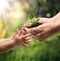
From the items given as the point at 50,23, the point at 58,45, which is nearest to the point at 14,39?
the point at 50,23

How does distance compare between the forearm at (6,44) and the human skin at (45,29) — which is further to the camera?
the forearm at (6,44)

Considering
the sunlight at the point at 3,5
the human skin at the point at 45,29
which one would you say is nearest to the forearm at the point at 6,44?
the human skin at the point at 45,29

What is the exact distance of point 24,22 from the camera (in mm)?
1752

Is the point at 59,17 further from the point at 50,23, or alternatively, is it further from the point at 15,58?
the point at 15,58

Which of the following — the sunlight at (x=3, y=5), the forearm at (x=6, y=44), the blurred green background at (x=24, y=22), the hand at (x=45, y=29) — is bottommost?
the hand at (x=45, y=29)

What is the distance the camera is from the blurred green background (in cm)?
170

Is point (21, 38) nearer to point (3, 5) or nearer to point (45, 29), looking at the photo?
point (45, 29)

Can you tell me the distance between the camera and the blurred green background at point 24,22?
5.59 ft

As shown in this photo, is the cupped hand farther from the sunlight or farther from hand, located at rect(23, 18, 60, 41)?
the sunlight

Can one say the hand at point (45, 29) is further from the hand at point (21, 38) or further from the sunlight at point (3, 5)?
the sunlight at point (3, 5)

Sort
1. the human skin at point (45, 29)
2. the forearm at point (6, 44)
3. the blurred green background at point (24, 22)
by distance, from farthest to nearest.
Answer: the blurred green background at point (24, 22)
the forearm at point (6, 44)
the human skin at point (45, 29)

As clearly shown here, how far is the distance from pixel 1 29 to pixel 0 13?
11 centimetres

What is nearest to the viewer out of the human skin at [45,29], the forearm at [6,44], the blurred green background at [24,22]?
the human skin at [45,29]

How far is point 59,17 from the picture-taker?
4.73 feet
